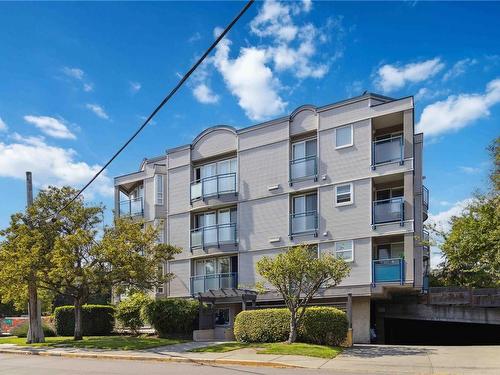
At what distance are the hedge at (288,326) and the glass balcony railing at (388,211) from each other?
518 cm

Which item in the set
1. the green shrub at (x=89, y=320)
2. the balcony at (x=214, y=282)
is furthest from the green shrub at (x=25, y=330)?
the balcony at (x=214, y=282)

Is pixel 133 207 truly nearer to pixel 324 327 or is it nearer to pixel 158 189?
pixel 158 189

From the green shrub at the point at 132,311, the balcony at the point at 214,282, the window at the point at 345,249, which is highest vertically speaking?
the window at the point at 345,249

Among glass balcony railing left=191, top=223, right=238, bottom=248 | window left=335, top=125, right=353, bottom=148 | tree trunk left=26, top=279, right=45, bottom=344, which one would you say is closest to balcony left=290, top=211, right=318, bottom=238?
window left=335, top=125, right=353, bottom=148

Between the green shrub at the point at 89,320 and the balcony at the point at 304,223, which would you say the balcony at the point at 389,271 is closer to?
the balcony at the point at 304,223

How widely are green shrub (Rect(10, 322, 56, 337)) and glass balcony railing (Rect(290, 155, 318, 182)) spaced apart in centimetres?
1772

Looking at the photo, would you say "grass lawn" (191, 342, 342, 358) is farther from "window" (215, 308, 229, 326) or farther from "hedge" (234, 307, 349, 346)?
"window" (215, 308, 229, 326)

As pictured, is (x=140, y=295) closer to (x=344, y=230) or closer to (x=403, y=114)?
(x=344, y=230)

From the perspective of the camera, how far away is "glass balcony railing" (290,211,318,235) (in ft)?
82.4

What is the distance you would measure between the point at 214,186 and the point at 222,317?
717cm

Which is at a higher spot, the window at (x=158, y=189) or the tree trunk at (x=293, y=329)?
the window at (x=158, y=189)

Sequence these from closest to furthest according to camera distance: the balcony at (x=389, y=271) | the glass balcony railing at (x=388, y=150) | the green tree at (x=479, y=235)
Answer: the green tree at (x=479, y=235), the balcony at (x=389, y=271), the glass balcony railing at (x=388, y=150)

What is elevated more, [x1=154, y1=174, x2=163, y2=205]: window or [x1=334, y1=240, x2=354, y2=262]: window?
[x1=154, y1=174, x2=163, y2=205]: window

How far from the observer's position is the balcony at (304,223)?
82.3ft
